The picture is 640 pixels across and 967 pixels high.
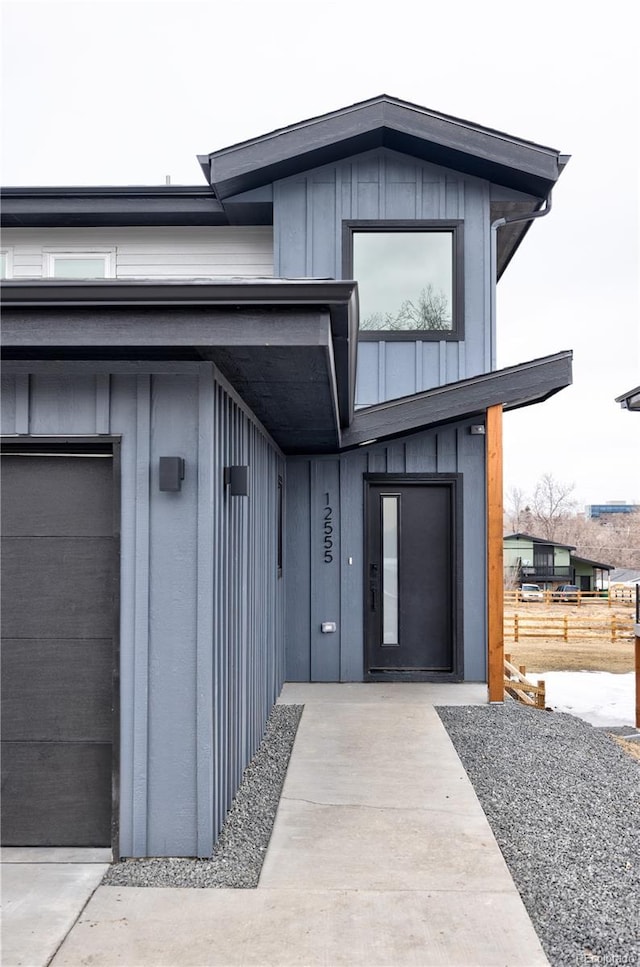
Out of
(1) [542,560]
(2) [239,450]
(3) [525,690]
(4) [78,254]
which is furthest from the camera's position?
(1) [542,560]

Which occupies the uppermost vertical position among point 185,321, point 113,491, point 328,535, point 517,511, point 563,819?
point 517,511

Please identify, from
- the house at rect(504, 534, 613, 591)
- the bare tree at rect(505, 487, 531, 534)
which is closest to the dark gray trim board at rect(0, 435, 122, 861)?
the house at rect(504, 534, 613, 591)

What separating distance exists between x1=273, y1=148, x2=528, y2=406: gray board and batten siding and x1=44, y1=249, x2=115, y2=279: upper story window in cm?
209

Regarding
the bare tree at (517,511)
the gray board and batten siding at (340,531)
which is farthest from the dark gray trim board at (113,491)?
the bare tree at (517,511)

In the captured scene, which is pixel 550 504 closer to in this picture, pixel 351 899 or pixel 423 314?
pixel 423 314

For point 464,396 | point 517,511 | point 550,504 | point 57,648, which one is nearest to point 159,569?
point 57,648

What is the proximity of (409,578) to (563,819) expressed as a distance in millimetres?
3920

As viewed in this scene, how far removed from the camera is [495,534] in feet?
22.9

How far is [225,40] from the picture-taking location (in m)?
21.4

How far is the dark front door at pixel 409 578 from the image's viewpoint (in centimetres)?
812

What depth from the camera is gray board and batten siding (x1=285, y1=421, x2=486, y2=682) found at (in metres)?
8.06

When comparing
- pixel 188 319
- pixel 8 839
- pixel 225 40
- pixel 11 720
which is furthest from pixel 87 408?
pixel 225 40

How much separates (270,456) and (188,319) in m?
3.30

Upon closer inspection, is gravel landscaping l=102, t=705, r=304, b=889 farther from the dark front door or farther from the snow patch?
the snow patch
